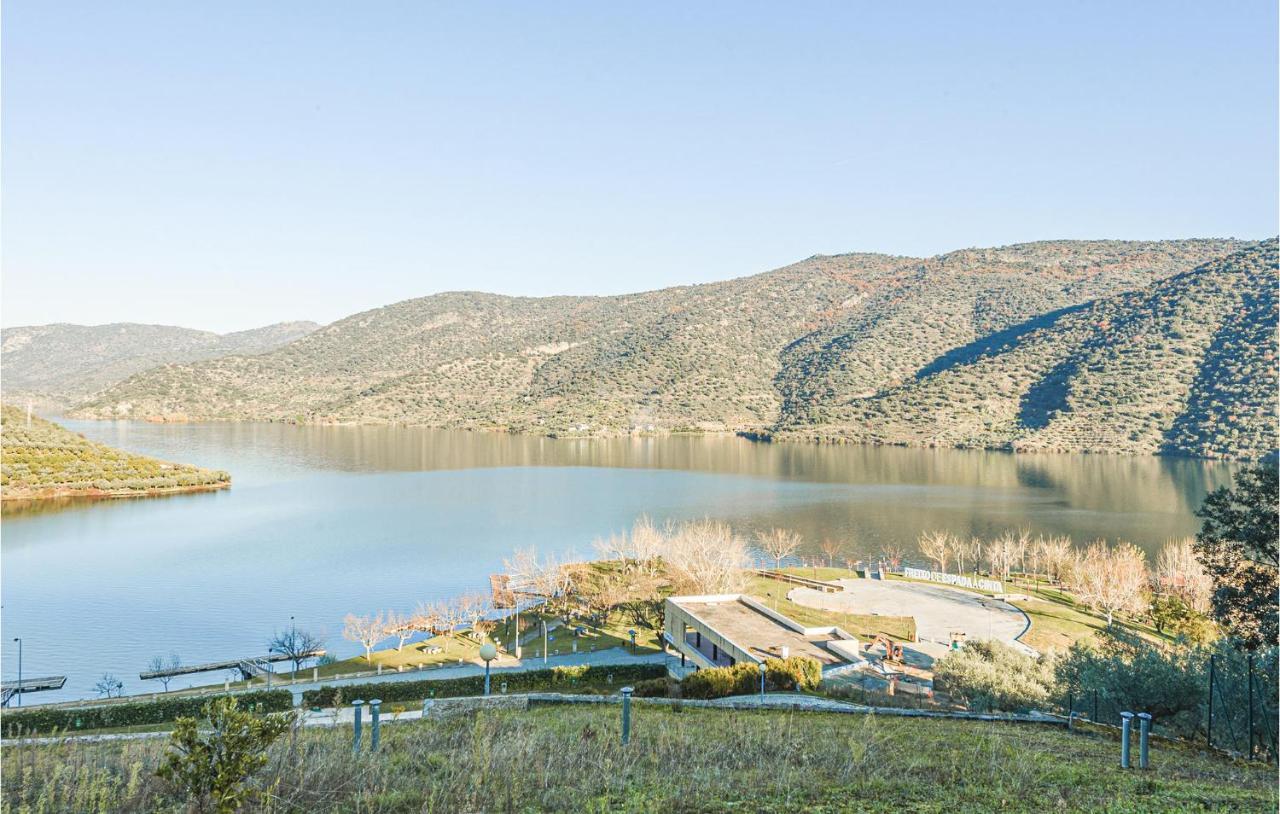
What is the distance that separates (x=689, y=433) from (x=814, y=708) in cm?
12843

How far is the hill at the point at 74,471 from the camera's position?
7112 centimetres

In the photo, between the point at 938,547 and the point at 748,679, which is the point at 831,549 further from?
the point at 748,679

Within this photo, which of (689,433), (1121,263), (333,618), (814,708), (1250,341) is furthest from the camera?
(1121,263)

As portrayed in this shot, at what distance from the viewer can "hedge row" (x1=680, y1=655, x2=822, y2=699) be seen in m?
18.6

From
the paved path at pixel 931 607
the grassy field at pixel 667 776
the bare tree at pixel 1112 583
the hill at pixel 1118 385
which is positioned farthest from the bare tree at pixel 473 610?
the hill at pixel 1118 385

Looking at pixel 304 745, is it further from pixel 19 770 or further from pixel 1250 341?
pixel 1250 341

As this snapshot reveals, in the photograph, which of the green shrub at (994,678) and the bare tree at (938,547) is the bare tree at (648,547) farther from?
the green shrub at (994,678)

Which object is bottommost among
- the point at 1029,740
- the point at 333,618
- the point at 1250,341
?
the point at 333,618

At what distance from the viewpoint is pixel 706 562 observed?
38.1 m

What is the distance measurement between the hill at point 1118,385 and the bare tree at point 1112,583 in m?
68.9

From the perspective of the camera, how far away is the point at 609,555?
48438 mm

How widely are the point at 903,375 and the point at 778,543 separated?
113 meters

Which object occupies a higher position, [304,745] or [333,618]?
[304,745]

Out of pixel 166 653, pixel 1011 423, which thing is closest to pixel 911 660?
pixel 166 653
